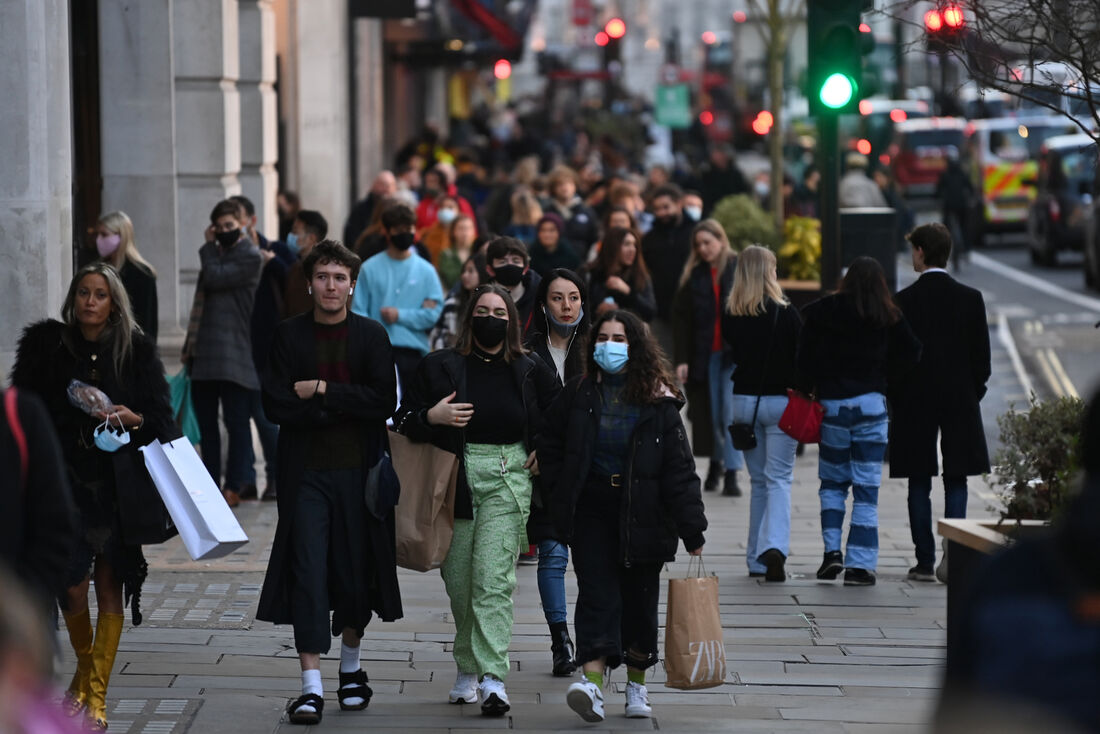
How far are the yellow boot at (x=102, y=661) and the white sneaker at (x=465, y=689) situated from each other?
124 centimetres

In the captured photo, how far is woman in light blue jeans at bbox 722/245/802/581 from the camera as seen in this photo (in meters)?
9.72

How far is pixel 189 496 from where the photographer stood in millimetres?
6898

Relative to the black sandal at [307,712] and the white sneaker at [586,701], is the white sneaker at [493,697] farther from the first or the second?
the black sandal at [307,712]

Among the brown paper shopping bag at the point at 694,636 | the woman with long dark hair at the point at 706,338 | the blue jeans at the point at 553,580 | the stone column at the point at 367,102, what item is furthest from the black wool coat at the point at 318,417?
the stone column at the point at 367,102

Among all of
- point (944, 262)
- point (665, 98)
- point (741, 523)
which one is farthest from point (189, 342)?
point (665, 98)

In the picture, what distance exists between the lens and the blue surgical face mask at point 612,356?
6969 mm

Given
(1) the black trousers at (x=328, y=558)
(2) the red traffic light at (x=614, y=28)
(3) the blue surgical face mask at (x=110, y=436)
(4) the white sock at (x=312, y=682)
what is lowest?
(4) the white sock at (x=312, y=682)

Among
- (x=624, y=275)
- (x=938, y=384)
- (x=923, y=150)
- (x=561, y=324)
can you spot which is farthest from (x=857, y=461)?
(x=923, y=150)

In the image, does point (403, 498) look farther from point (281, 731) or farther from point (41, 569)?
point (41, 569)

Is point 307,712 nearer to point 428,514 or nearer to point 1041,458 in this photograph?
point 428,514

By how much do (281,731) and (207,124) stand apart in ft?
27.8

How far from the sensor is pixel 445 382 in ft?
23.5

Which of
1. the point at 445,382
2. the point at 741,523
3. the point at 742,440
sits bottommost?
the point at 741,523

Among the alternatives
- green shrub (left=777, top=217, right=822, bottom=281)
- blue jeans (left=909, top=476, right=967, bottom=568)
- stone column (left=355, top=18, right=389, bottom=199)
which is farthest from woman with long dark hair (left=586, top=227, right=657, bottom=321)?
stone column (left=355, top=18, right=389, bottom=199)
